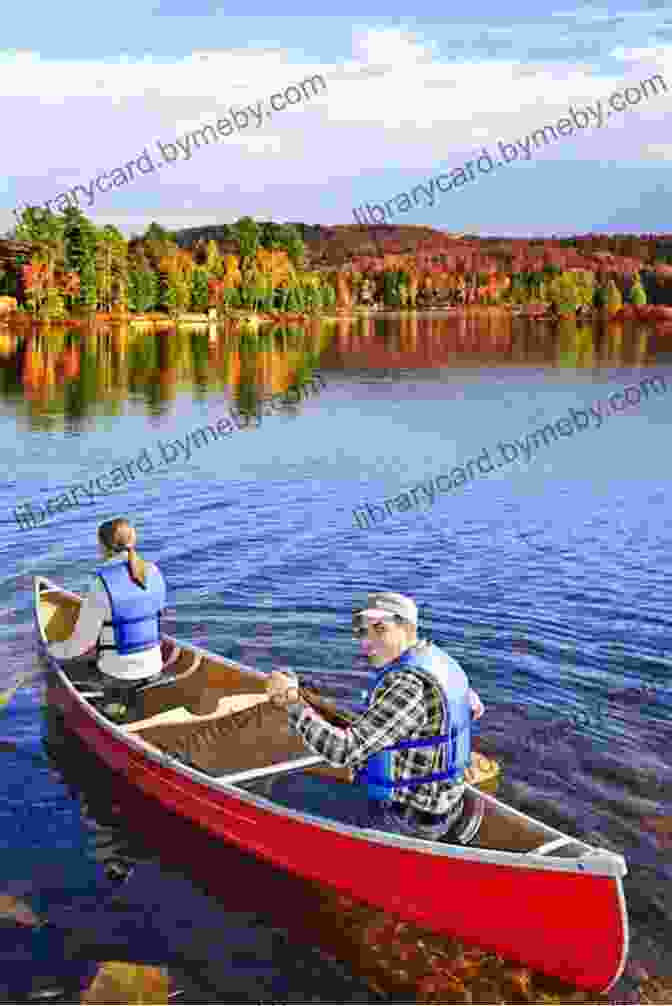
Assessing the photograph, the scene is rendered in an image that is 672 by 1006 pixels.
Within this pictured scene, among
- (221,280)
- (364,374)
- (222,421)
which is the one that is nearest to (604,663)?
(222,421)

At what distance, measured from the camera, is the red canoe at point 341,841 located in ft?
26.8

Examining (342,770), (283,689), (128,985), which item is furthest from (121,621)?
(128,985)

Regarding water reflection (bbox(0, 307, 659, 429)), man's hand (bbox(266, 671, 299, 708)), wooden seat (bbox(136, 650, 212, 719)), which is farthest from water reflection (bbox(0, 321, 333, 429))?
man's hand (bbox(266, 671, 299, 708))

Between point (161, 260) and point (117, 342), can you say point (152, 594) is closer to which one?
point (117, 342)

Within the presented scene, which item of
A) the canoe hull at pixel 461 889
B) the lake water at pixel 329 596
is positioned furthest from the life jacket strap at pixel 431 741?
the lake water at pixel 329 596

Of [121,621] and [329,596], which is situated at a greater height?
[121,621]

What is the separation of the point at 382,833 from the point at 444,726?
3.94 feet

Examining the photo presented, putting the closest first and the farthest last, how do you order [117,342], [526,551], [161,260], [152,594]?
1. [152,594]
2. [526,551]
3. [117,342]
4. [161,260]

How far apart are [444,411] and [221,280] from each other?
421ft

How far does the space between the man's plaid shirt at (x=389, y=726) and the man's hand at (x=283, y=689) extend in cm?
9

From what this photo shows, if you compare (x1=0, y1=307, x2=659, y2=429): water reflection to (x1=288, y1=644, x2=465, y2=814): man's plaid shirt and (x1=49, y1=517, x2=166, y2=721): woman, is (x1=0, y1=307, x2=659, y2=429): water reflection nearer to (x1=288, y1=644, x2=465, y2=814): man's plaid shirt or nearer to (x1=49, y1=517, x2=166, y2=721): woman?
(x1=49, y1=517, x2=166, y2=721): woman

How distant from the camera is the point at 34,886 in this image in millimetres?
9930

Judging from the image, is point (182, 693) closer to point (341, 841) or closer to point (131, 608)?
point (131, 608)

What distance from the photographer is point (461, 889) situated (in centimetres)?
868
